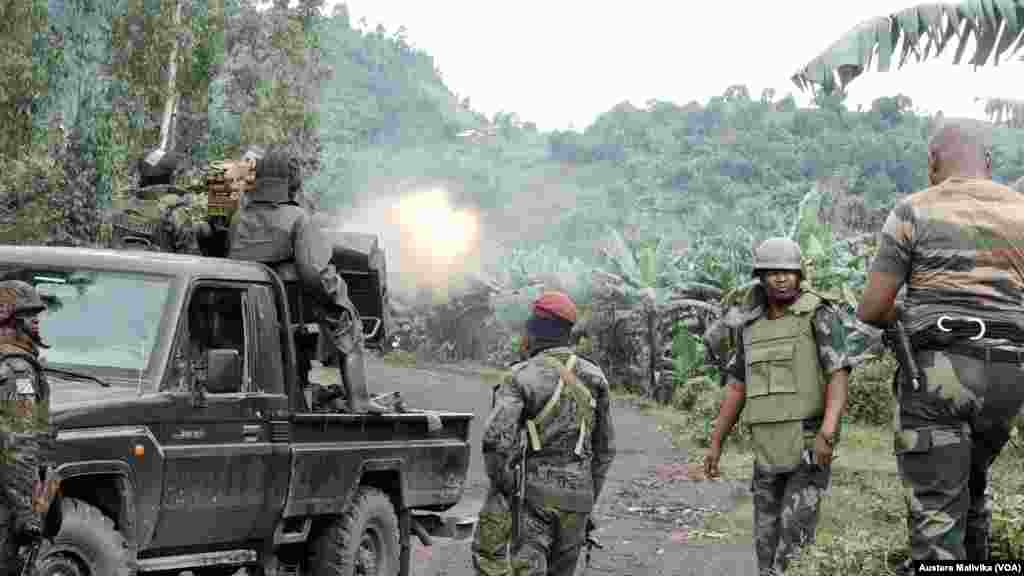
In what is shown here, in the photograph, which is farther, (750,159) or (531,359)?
(750,159)

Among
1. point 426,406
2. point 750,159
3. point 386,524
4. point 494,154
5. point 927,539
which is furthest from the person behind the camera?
point 494,154

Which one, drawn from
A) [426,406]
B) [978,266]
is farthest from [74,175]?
[978,266]

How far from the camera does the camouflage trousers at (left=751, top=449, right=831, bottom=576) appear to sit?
8219mm

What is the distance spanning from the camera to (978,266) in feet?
20.7

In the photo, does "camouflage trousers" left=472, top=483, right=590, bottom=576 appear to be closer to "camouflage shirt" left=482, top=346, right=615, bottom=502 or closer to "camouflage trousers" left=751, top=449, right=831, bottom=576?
"camouflage shirt" left=482, top=346, right=615, bottom=502

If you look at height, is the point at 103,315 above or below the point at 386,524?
above

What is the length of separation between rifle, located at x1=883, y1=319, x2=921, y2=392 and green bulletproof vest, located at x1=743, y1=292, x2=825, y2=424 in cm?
185

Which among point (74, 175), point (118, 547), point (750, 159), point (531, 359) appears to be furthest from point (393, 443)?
point (750, 159)

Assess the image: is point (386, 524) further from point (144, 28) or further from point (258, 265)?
point (144, 28)

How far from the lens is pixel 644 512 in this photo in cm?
1608

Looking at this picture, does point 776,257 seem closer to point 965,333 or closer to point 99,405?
point 965,333

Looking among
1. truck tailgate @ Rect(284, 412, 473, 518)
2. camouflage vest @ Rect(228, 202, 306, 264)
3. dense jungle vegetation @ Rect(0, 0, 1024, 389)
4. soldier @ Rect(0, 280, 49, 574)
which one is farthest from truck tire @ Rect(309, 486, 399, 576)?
dense jungle vegetation @ Rect(0, 0, 1024, 389)

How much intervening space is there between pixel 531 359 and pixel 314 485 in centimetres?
171

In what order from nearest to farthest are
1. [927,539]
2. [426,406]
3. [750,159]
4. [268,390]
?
[927,539]
[268,390]
[426,406]
[750,159]
